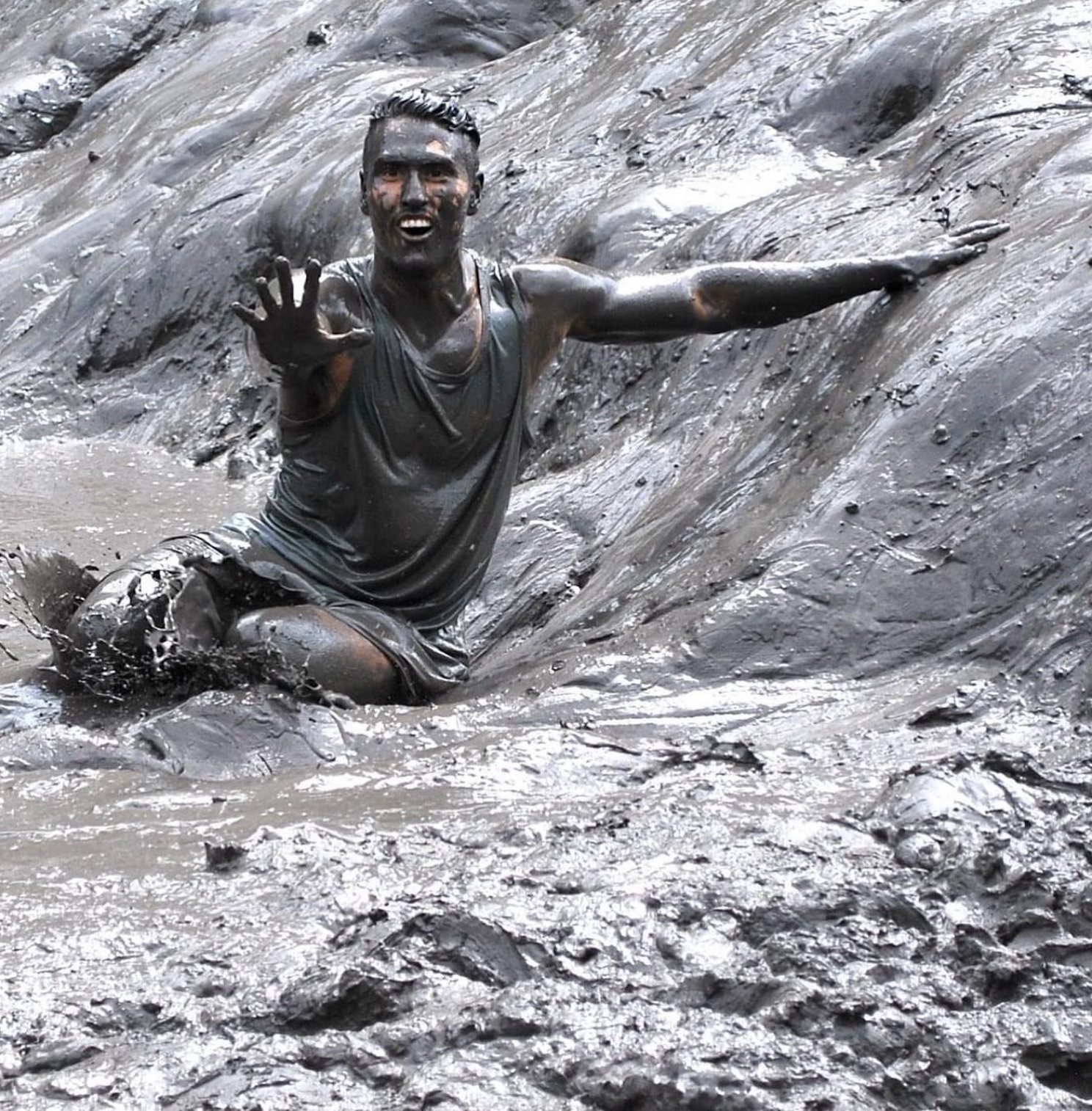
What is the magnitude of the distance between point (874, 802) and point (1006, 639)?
3.14 ft

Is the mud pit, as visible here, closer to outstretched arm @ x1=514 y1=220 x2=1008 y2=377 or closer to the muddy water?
the muddy water

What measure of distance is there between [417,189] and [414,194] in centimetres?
1

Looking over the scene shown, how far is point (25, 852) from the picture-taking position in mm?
4121

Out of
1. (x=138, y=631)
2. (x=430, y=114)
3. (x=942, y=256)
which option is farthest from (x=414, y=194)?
(x=942, y=256)

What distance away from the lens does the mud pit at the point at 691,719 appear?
11.3 feet

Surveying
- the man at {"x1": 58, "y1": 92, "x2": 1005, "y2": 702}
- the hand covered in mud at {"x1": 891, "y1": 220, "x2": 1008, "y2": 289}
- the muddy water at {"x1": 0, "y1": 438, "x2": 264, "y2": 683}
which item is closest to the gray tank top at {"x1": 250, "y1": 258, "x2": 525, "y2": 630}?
the man at {"x1": 58, "y1": 92, "x2": 1005, "y2": 702}

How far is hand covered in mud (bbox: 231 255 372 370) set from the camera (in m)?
4.91

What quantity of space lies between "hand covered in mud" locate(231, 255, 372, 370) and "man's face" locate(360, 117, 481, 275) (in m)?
0.37

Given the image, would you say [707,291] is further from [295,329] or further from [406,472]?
[295,329]

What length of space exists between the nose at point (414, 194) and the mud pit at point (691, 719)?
1.19m

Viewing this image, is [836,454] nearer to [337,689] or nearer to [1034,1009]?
[337,689]

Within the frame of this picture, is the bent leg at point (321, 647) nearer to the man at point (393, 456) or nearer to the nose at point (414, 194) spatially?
the man at point (393, 456)

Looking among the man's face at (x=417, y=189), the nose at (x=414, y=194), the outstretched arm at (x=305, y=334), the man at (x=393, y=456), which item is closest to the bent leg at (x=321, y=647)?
the man at (x=393, y=456)

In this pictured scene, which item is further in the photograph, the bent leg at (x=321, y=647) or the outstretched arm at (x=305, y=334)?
the bent leg at (x=321, y=647)
